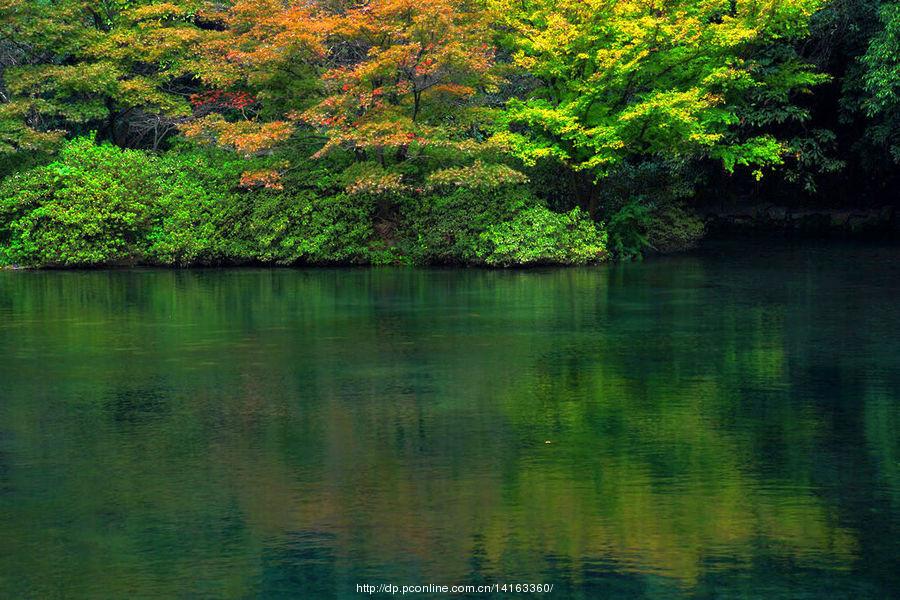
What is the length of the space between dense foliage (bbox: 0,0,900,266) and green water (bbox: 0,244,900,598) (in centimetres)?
974

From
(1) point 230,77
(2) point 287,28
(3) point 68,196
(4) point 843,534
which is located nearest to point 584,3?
(2) point 287,28

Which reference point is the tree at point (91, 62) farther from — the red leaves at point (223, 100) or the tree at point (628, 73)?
the tree at point (628, 73)

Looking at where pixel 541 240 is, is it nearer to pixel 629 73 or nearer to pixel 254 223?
pixel 629 73

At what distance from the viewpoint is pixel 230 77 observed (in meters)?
29.1

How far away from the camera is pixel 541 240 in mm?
26516

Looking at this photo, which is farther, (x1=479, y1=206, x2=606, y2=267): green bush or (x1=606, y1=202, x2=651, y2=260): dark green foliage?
(x1=606, y1=202, x2=651, y2=260): dark green foliage

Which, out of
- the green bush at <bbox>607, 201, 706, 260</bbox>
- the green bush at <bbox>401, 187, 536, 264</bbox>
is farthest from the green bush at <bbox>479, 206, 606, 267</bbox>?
the green bush at <bbox>607, 201, 706, 260</bbox>

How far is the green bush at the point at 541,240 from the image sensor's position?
86.6ft

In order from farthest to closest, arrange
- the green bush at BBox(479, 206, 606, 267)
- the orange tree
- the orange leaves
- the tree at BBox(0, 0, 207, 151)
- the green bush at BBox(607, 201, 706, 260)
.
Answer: the tree at BBox(0, 0, 207, 151), the green bush at BBox(607, 201, 706, 260), the orange leaves, the orange tree, the green bush at BBox(479, 206, 606, 267)

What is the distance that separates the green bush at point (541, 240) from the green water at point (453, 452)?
8293 mm

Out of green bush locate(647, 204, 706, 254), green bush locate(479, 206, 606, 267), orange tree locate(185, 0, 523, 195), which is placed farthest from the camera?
green bush locate(647, 204, 706, 254)

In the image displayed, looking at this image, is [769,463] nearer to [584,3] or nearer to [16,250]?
[584,3]

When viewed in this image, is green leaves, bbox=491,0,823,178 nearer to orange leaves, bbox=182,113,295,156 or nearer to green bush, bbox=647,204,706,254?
green bush, bbox=647,204,706,254

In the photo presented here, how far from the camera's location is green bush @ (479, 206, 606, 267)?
26406 millimetres
